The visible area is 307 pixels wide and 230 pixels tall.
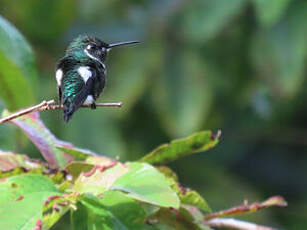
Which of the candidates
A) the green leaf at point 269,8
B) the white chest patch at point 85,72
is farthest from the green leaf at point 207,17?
the white chest patch at point 85,72

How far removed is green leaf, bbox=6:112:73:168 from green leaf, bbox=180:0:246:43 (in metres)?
2.95

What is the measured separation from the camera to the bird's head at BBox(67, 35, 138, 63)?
2617 mm

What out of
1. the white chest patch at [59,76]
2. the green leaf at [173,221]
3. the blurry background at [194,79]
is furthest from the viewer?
the blurry background at [194,79]

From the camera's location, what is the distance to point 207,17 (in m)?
5.12

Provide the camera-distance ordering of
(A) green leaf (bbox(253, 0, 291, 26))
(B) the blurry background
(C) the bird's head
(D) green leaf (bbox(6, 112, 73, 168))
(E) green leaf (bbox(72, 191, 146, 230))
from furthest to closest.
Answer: (B) the blurry background < (A) green leaf (bbox(253, 0, 291, 26)) < (C) the bird's head < (D) green leaf (bbox(6, 112, 73, 168)) < (E) green leaf (bbox(72, 191, 146, 230))

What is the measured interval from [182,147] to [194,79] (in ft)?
10.7

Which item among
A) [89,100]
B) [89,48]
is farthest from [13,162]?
[89,48]

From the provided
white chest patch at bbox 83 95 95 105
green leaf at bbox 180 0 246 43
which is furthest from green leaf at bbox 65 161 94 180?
green leaf at bbox 180 0 246 43

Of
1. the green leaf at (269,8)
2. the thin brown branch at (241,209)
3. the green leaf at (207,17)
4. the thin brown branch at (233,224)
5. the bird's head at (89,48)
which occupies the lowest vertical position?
the thin brown branch at (233,224)

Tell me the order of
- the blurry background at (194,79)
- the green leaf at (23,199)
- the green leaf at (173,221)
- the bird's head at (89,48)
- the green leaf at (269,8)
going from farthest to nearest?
the blurry background at (194,79) < the green leaf at (269,8) < the bird's head at (89,48) < the green leaf at (173,221) < the green leaf at (23,199)

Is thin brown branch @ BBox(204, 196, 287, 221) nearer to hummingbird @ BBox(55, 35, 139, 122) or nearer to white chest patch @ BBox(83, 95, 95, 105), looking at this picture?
hummingbird @ BBox(55, 35, 139, 122)

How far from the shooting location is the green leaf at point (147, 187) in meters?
1.63

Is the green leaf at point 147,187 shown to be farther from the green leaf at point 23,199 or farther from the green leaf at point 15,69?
the green leaf at point 15,69

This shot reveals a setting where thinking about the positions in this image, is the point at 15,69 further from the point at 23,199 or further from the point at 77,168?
the point at 23,199
